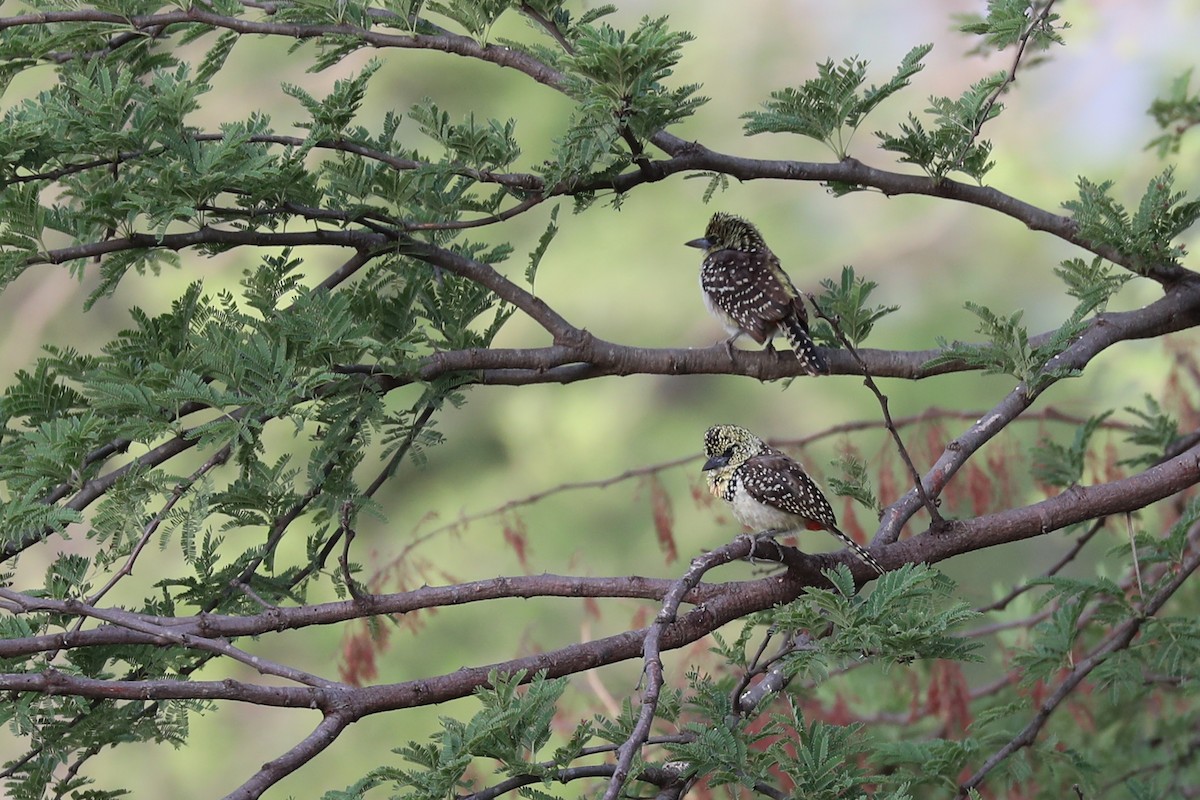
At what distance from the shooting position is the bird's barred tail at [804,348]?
3586 mm

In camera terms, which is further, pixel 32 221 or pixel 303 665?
pixel 303 665

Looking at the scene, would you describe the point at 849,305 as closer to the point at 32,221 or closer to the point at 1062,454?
the point at 1062,454

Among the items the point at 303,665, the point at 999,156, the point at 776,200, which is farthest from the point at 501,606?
the point at 999,156

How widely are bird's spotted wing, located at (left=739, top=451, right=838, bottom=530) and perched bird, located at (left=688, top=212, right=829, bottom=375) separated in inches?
11.0

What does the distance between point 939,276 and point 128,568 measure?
27.4ft

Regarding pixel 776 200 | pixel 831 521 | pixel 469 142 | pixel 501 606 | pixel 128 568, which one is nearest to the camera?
pixel 128 568

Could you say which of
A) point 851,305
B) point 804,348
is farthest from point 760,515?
point 851,305

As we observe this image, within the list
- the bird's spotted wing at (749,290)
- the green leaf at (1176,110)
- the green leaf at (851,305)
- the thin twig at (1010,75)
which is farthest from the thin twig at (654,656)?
the green leaf at (1176,110)

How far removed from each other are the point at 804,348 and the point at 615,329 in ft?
19.1

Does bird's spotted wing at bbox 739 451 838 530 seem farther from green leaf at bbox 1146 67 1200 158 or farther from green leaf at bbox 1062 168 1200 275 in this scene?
green leaf at bbox 1146 67 1200 158

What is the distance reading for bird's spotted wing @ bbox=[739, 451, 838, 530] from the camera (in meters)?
3.38

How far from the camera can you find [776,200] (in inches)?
413

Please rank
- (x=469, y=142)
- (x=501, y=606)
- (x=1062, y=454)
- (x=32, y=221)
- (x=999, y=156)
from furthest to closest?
(x=501, y=606) → (x=999, y=156) → (x=1062, y=454) → (x=469, y=142) → (x=32, y=221)

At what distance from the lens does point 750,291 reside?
430 cm
